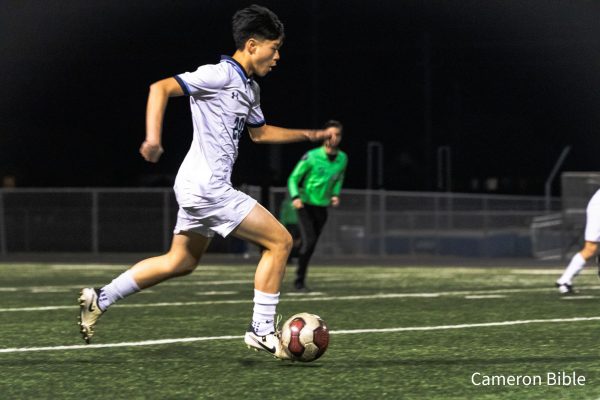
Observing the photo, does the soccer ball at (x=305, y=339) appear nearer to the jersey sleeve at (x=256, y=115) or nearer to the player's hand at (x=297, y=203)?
the jersey sleeve at (x=256, y=115)

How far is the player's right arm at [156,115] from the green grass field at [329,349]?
1205 millimetres

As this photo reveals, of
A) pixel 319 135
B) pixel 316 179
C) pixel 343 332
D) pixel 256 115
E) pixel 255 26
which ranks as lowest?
pixel 343 332

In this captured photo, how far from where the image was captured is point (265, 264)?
24.4ft

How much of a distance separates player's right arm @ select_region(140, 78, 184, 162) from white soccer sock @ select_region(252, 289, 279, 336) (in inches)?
47.3

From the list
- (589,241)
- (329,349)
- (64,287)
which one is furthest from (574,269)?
(64,287)

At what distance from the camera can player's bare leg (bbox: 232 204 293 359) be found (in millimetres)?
7371

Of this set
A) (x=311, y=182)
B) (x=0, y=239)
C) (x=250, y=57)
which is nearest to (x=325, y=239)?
(x=0, y=239)

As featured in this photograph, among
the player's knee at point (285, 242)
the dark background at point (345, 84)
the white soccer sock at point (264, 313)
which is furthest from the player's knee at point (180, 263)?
the dark background at point (345, 84)

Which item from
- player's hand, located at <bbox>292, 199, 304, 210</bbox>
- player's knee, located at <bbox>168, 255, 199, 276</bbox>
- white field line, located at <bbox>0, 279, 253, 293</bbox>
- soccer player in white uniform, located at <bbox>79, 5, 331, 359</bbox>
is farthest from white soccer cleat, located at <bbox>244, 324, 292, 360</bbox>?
white field line, located at <bbox>0, 279, 253, 293</bbox>

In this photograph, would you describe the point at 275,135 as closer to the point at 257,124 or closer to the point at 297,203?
the point at 257,124

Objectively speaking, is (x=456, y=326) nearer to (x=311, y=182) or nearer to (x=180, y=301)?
(x=180, y=301)

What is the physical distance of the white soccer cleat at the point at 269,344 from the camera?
7242 mm

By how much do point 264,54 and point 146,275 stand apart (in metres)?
1.59

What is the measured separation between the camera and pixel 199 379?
6543mm
